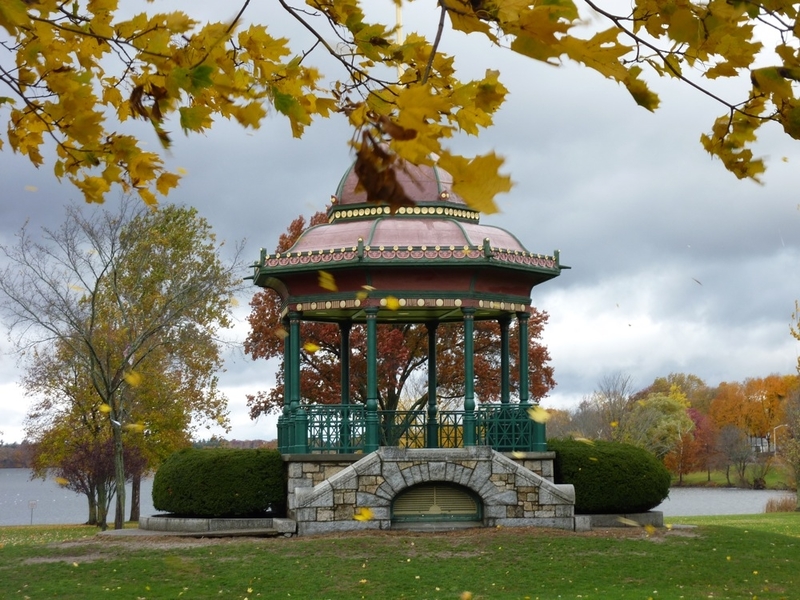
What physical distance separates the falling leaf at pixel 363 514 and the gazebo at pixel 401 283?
110cm

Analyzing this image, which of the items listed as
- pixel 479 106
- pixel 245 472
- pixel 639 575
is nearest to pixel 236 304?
pixel 245 472

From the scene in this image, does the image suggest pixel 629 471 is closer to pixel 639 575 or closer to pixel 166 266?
pixel 639 575

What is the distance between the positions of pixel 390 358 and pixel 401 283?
34.0ft

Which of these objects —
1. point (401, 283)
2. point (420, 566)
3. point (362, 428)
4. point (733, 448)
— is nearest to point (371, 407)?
point (362, 428)

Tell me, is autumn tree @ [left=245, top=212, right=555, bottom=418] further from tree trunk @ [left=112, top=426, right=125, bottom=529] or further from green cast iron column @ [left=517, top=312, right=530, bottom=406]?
green cast iron column @ [left=517, top=312, right=530, bottom=406]

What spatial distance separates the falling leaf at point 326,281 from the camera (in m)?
17.2

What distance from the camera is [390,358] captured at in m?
27.5

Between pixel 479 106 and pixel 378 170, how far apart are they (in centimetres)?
154

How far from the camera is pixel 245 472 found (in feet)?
56.1

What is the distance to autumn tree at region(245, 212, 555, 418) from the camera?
93.4ft

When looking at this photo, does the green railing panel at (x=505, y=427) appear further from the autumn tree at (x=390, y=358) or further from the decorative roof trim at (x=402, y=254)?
the autumn tree at (x=390, y=358)

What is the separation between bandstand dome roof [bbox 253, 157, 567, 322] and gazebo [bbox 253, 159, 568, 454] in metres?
0.02

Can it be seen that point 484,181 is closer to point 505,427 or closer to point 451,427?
point 505,427

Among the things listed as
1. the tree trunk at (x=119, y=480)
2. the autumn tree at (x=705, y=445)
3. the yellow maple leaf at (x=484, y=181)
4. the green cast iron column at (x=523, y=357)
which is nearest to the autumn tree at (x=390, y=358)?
the tree trunk at (x=119, y=480)
